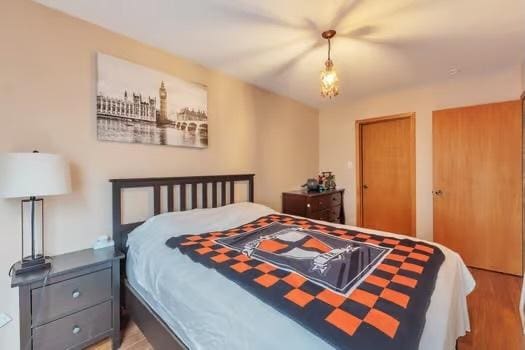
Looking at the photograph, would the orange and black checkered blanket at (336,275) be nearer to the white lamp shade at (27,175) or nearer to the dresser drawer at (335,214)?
the white lamp shade at (27,175)

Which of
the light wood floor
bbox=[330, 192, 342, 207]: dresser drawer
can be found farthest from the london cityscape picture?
bbox=[330, 192, 342, 207]: dresser drawer

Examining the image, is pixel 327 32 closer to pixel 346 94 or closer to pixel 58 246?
pixel 346 94

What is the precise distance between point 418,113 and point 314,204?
6.16ft

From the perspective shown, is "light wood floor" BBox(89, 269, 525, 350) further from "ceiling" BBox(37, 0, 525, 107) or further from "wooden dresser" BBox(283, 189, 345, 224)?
"ceiling" BBox(37, 0, 525, 107)

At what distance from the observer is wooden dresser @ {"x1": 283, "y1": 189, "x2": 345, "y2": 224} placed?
3264mm

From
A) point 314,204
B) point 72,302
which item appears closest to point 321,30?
point 314,204

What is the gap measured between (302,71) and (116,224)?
2.36 meters

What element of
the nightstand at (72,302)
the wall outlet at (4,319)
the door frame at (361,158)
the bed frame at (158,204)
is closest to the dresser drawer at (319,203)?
the door frame at (361,158)

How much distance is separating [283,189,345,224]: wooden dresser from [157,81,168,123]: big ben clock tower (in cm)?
197

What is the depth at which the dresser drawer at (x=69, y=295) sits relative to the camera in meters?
1.38

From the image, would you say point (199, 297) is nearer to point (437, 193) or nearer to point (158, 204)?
point (158, 204)

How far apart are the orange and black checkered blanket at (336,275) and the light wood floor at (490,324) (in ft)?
2.61

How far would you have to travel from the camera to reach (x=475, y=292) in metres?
2.32

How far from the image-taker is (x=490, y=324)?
6.08ft
